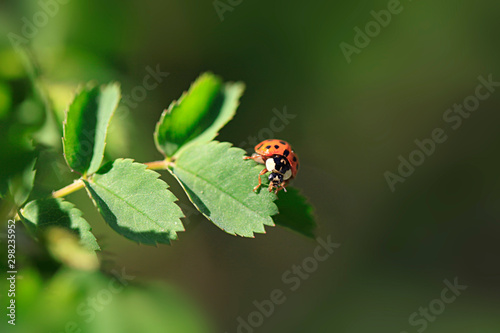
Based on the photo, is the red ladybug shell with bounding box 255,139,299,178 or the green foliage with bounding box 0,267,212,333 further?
the red ladybug shell with bounding box 255,139,299,178

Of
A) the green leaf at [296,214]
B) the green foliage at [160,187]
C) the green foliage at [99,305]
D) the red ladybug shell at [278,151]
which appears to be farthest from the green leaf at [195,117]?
the green foliage at [99,305]

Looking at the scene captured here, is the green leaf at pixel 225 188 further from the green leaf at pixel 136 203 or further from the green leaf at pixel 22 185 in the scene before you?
the green leaf at pixel 22 185

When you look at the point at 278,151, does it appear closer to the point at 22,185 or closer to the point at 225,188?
the point at 225,188

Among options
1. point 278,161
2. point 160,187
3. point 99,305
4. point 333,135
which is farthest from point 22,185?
point 333,135

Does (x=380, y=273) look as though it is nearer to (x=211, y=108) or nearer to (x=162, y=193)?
(x=211, y=108)

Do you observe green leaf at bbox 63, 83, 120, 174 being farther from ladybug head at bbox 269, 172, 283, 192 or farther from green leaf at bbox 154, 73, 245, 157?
ladybug head at bbox 269, 172, 283, 192

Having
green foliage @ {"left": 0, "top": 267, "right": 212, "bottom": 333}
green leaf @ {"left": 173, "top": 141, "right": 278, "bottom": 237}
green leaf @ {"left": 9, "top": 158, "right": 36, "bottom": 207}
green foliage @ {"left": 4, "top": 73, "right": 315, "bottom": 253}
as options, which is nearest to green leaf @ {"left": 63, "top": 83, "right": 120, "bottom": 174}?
green foliage @ {"left": 4, "top": 73, "right": 315, "bottom": 253}

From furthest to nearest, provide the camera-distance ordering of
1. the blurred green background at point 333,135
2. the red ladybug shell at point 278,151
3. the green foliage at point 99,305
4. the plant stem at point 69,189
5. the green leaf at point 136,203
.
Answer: the blurred green background at point 333,135 < the red ladybug shell at point 278,151 < the green foliage at point 99,305 < the plant stem at point 69,189 < the green leaf at point 136,203
